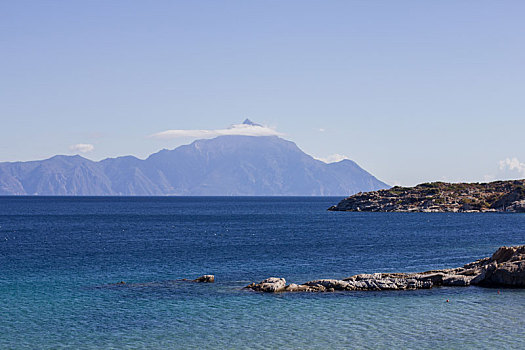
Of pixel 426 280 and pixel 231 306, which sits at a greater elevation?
pixel 426 280

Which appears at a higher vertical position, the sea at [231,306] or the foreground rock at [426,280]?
the foreground rock at [426,280]

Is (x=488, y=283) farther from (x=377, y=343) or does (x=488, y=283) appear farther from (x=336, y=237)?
(x=336, y=237)

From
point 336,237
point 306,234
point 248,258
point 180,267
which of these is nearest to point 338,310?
point 180,267

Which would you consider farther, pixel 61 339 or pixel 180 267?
pixel 180 267

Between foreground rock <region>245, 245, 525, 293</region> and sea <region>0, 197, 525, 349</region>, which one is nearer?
sea <region>0, 197, 525, 349</region>

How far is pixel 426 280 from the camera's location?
60531 millimetres

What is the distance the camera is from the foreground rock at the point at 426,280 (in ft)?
190

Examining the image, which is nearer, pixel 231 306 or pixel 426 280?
pixel 231 306

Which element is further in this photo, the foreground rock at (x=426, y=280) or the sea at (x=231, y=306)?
the foreground rock at (x=426, y=280)

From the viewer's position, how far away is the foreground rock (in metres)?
58.0

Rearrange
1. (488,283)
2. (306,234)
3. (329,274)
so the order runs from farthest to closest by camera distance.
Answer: (306,234)
(329,274)
(488,283)

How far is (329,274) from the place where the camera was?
2776 inches

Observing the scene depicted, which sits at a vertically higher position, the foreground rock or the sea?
the foreground rock

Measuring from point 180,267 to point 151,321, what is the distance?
32395mm
